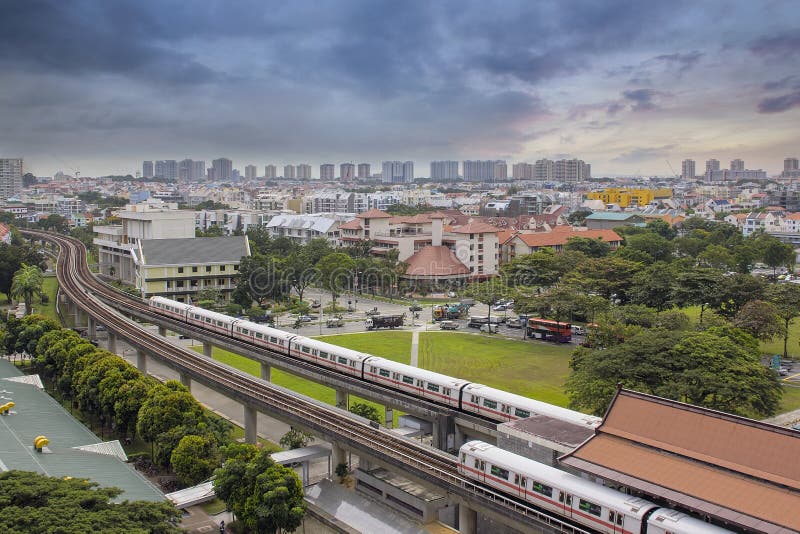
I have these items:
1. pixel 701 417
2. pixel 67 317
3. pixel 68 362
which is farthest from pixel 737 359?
pixel 67 317

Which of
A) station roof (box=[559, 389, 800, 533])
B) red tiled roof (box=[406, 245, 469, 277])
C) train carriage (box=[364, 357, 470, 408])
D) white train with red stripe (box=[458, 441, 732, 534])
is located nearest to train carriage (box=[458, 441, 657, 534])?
white train with red stripe (box=[458, 441, 732, 534])

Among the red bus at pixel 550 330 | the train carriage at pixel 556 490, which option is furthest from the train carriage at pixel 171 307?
the train carriage at pixel 556 490

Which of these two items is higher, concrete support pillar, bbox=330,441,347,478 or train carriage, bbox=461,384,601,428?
train carriage, bbox=461,384,601,428

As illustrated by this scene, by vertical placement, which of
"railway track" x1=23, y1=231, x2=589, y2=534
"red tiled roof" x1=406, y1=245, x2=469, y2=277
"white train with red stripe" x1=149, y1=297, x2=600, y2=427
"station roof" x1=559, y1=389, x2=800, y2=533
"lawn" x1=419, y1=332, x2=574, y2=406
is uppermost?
"red tiled roof" x1=406, y1=245, x2=469, y2=277

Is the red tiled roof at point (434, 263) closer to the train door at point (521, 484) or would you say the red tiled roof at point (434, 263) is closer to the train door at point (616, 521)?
the train door at point (521, 484)

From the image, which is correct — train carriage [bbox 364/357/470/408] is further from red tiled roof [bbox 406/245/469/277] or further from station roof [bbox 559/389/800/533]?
red tiled roof [bbox 406/245/469/277]

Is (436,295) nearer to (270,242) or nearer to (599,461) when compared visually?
(270,242)

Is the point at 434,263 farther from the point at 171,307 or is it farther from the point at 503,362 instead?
the point at 503,362
